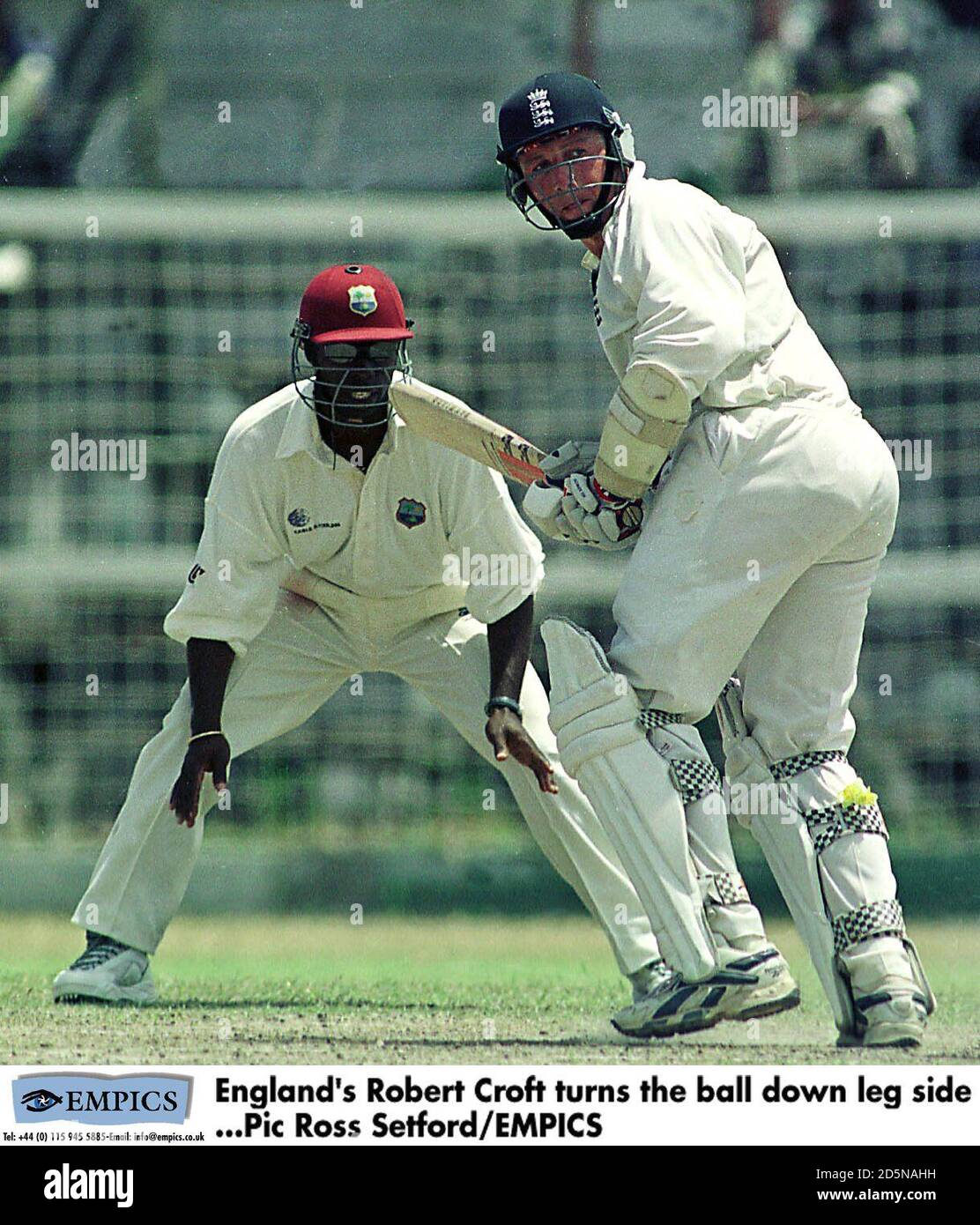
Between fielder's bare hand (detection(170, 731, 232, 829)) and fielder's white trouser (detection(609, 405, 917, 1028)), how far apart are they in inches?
44.2

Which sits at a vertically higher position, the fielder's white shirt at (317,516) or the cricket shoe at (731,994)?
the fielder's white shirt at (317,516)

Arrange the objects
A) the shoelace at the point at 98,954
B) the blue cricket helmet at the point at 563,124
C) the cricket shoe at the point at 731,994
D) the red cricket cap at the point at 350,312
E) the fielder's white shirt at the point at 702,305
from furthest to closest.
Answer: the shoelace at the point at 98,954, the red cricket cap at the point at 350,312, the blue cricket helmet at the point at 563,124, the cricket shoe at the point at 731,994, the fielder's white shirt at the point at 702,305

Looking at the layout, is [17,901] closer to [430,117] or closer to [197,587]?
[197,587]

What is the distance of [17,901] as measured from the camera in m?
6.92

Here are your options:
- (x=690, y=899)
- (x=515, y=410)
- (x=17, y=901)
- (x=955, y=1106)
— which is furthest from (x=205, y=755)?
(x=515, y=410)

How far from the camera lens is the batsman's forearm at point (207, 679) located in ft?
14.5

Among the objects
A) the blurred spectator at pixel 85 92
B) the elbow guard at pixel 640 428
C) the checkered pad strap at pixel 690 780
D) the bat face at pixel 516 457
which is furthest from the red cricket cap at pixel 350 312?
the blurred spectator at pixel 85 92

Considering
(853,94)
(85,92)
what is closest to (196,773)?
(853,94)

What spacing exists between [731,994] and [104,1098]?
1156mm

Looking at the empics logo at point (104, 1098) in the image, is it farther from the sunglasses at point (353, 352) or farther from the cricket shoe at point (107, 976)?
the sunglasses at point (353, 352)

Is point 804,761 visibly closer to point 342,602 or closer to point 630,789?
point 630,789

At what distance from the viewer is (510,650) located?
14.5ft

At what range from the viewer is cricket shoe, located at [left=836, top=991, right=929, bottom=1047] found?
3543 millimetres
